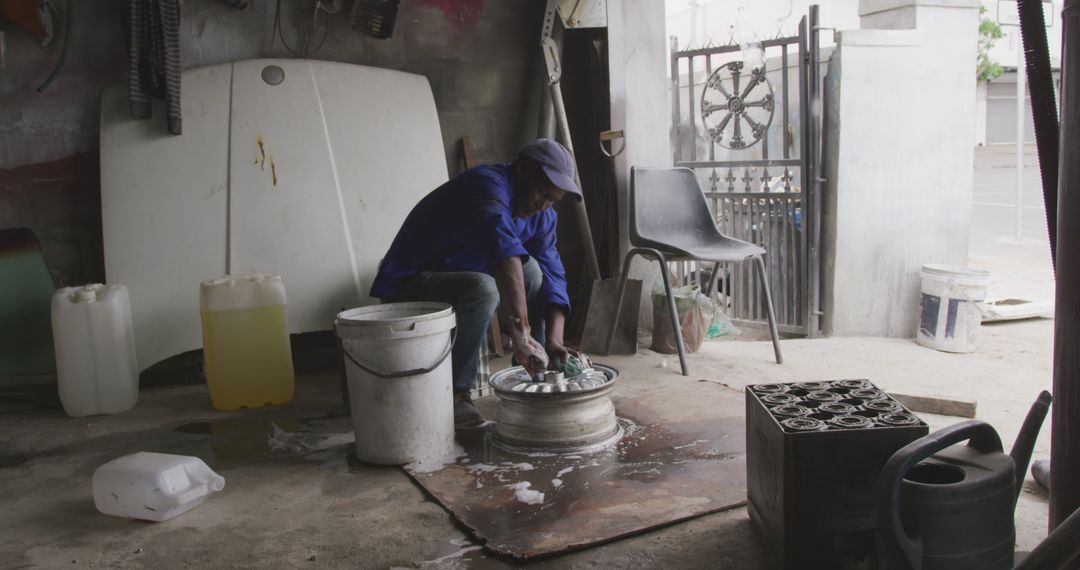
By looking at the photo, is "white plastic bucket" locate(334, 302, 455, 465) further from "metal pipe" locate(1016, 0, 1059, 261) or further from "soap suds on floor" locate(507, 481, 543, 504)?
"metal pipe" locate(1016, 0, 1059, 261)

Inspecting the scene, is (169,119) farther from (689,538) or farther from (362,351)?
(689,538)

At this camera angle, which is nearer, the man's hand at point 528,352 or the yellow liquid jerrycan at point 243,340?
the man's hand at point 528,352

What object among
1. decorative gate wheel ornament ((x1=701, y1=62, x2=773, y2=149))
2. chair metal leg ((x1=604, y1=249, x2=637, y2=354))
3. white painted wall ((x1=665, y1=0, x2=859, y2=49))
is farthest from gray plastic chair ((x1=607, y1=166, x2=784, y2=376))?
white painted wall ((x1=665, y1=0, x2=859, y2=49))

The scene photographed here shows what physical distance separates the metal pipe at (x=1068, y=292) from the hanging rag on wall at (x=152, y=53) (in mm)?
3518

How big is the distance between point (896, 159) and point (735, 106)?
99 centimetres

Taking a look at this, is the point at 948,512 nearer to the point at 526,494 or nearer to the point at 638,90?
the point at 526,494

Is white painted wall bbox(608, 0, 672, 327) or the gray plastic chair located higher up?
white painted wall bbox(608, 0, 672, 327)

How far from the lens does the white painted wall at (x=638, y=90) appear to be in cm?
471

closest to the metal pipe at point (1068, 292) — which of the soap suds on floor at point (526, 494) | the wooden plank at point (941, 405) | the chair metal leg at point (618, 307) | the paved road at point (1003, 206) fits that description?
the soap suds on floor at point (526, 494)

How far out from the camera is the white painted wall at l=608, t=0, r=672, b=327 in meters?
4.71

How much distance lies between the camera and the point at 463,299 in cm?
312

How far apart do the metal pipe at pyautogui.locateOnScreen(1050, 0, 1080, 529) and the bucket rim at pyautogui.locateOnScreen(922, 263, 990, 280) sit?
9.51 feet

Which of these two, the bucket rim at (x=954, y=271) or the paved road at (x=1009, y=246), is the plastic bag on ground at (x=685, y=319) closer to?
the bucket rim at (x=954, y=271)

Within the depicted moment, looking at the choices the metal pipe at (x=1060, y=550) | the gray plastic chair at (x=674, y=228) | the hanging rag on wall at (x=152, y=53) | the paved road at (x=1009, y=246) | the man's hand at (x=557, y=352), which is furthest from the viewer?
the paved road at (x=1009, y=246)
